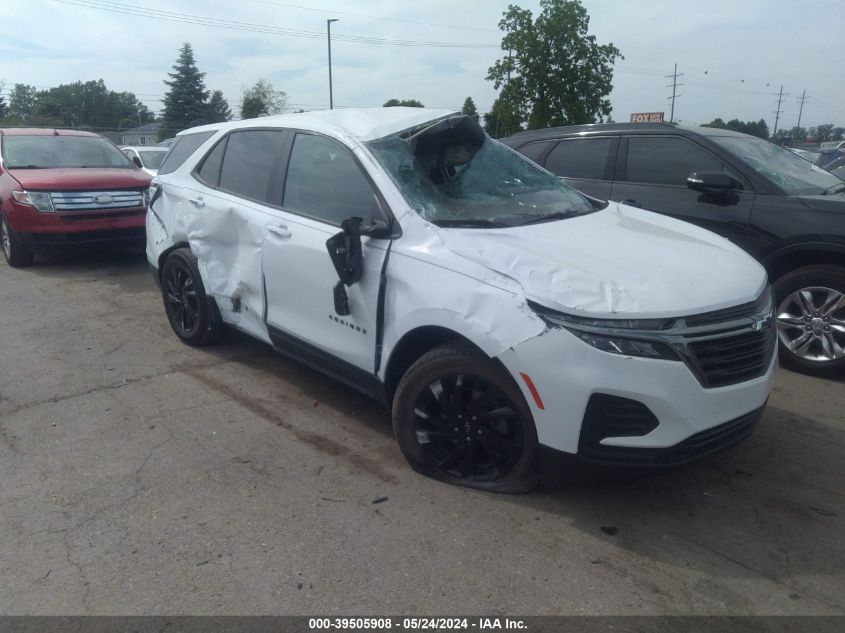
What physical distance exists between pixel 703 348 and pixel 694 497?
920 mm

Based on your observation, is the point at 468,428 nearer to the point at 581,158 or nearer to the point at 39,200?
the point at 581,158

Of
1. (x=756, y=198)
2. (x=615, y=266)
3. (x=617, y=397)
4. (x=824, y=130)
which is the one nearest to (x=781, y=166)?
(x=756, y=198)

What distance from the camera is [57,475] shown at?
11.5ft

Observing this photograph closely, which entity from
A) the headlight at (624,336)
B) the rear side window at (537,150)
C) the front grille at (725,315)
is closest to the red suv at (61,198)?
the rear side window at (537,150)

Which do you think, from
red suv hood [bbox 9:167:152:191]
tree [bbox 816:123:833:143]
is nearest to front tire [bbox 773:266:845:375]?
red suv hood [bbox 9:167:152:191]

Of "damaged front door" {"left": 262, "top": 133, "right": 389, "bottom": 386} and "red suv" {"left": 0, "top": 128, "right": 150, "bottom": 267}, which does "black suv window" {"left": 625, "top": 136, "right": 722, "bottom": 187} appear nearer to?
"damaged front door" {"left": 262, "top": 133, "right": 389, "bottom": 386}

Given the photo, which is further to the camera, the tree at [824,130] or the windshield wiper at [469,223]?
the tree at [824,130]

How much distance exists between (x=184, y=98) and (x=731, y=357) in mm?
51800

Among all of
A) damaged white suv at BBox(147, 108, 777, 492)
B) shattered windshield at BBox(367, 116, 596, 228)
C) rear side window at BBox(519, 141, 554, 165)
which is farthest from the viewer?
rear side window at BBox(519, 141, 554, 165)

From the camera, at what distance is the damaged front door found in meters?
3.55

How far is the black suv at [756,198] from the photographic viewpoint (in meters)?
4.74

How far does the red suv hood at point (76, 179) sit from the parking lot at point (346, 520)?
4.30m

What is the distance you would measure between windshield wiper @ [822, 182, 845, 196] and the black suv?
2cm

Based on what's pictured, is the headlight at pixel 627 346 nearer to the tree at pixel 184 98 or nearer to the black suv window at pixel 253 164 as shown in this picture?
the black suv window at pixel 253 164
